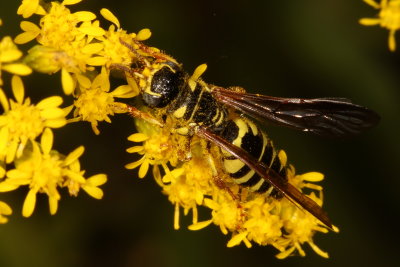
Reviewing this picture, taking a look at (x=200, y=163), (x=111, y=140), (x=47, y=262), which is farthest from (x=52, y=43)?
(x=47, y=262)

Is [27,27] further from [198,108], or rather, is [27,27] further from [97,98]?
[198,108]

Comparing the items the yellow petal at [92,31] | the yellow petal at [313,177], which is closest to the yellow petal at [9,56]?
the yellow petal at [92,31]

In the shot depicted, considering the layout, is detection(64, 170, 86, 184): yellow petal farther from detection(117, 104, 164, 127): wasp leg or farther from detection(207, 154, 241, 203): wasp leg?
detection(207, 154, 241, 203): wasp leg

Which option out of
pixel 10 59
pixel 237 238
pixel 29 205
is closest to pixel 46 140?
pixel 29 205

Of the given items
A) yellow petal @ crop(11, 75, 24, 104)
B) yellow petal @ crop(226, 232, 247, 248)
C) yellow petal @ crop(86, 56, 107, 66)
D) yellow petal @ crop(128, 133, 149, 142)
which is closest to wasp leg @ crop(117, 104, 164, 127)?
yellow petal @ crop(128, 133, 149, 142)

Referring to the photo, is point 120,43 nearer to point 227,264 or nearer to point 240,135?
point 240,135
